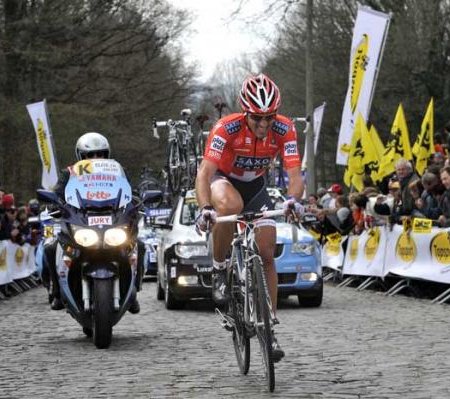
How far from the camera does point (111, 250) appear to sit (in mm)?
10555

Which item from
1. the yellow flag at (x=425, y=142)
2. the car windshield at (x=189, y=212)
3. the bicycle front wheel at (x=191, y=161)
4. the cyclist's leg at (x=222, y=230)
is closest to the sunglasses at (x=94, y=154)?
the cyclist's leg at (x=222, y=230)

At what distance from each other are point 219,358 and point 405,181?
879 centimetres

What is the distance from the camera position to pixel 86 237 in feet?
34.4

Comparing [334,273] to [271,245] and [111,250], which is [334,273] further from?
[271,245]

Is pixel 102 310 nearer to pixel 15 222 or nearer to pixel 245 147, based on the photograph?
pixel 245 147

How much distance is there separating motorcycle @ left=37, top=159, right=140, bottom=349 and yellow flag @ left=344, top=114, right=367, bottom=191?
1172 centimetres

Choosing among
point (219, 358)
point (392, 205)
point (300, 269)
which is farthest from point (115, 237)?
point (392, 205)

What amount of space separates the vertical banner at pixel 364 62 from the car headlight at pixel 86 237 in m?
12.9

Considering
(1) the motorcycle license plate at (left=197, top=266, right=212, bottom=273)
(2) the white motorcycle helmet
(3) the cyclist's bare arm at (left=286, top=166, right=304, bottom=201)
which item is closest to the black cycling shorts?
(3) the cyclist's bare arm at (left=286, top=166, right=304, bottom=201)

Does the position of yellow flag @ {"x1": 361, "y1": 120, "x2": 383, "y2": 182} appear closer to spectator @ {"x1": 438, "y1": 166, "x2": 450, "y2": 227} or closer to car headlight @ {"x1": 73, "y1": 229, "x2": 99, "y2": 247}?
spectator @ {"x1": 438, "y1": 166, "x2": 450, "y2": 227}

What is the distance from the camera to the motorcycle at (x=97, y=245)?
10.4 metres

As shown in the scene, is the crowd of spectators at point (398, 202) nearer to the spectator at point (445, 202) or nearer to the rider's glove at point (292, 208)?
the spectator at point (445, 202)

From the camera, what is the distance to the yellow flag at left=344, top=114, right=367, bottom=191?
2233 cm

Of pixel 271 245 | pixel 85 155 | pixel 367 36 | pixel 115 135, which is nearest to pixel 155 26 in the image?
pixel 115 135
